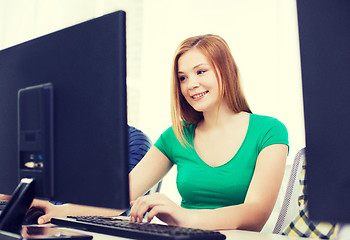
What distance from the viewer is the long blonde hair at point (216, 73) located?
137 cm

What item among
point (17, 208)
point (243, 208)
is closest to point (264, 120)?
point (243, 208)

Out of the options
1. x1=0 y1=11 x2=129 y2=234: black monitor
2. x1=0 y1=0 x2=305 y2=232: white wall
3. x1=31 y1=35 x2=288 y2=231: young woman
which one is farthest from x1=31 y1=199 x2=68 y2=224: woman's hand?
x1=0 y1=0 x2=305 y2=232: white wall

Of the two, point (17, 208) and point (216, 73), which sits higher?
point (216, 73)

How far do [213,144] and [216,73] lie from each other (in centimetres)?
27

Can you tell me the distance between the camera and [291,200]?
1259 mm

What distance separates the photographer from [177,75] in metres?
1.45

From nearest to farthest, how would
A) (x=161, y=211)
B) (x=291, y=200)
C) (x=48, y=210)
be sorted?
(x=161, y=211) → (x=48, y=210) → (x=291, y=200)

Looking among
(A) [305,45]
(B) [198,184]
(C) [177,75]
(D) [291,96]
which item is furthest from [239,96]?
(D) [291,96]

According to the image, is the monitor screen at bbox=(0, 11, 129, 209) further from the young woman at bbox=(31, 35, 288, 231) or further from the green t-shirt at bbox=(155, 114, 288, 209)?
the green t-shirt at bbox=(155, 114, 288, 209)

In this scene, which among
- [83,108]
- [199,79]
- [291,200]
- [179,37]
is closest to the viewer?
[83,108]

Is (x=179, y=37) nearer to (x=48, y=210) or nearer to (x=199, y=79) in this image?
(x=199, y=79)

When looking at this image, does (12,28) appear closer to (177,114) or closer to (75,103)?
(177,114)

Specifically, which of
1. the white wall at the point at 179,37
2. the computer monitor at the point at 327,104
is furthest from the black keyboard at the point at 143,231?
the white wall at the point at 179,37

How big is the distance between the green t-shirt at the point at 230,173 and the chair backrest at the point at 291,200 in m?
0.09
